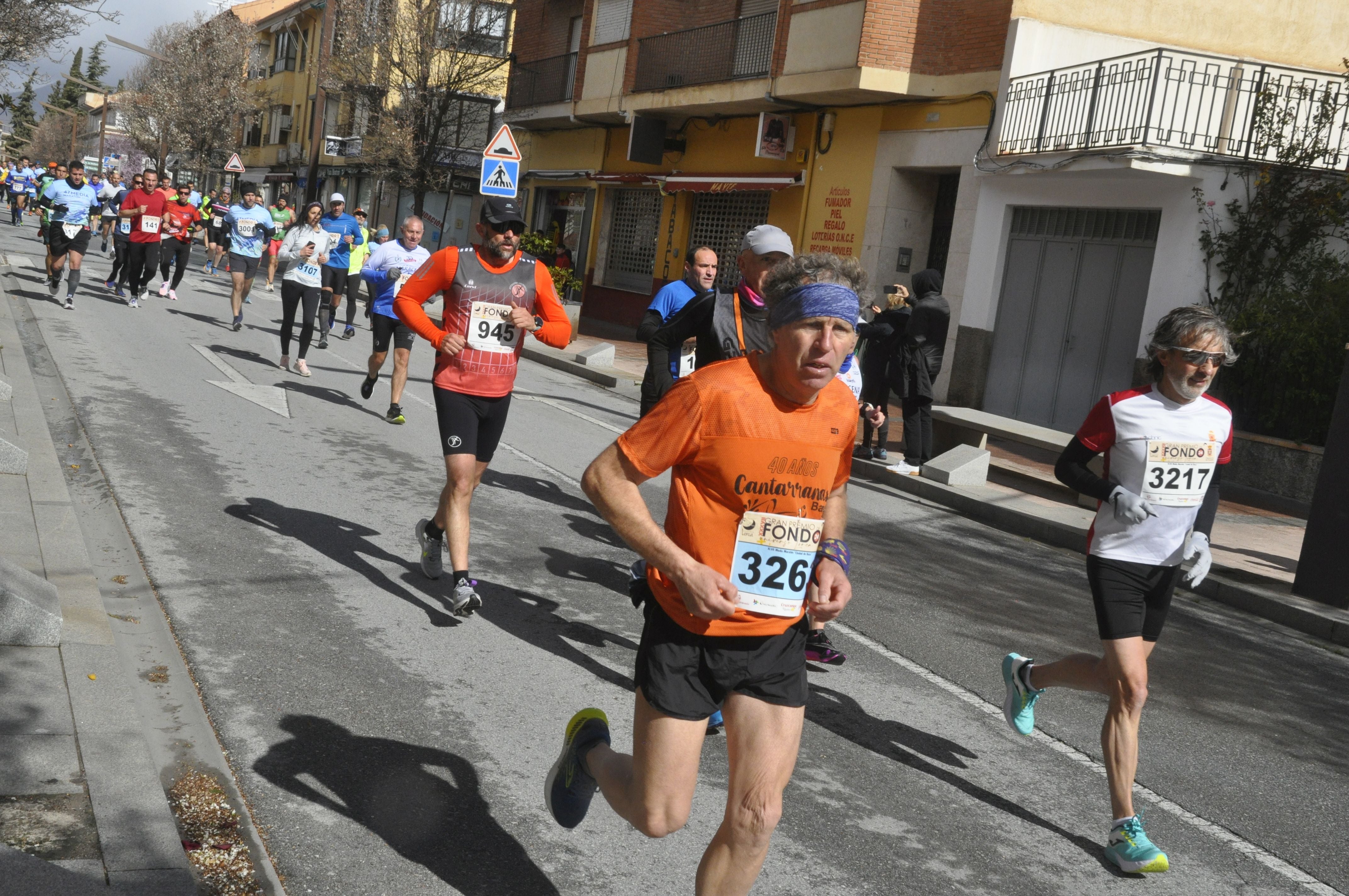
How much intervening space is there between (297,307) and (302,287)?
0.75 feet

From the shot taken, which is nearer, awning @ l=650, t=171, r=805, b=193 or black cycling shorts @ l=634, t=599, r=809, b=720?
black cycling shorts @ l=634, t=599, r=809, b=720

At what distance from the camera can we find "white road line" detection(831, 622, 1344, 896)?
4141mm

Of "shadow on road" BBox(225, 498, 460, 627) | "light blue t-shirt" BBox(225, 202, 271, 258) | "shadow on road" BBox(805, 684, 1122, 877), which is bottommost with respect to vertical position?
"shadow on road" BBox(225, 498, 460, 627)

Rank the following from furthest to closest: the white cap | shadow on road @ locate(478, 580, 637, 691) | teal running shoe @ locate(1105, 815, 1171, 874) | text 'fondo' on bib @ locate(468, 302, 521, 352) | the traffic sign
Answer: the traffic sign, text 'fondo' on bib @ locate(468, 302, 521, 352), shadow on road @ locate(478, 580, 637, 691), the white cap, teal running shoe @ locate(1105, 815, 1171, 874)

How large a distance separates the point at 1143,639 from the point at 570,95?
28407mm

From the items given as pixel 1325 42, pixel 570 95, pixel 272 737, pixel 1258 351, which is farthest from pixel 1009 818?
pixel 570 95

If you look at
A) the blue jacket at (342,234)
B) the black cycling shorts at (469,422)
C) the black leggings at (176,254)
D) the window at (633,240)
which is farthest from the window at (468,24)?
the black cycling shorts at (469,422)

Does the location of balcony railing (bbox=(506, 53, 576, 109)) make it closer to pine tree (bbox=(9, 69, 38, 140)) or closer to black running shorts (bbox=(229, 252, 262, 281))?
black running shorts (bbox=(229, 252, 262, 281))

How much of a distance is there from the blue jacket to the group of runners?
10069 millimetres

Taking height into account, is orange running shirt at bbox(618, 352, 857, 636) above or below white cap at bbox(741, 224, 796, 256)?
below

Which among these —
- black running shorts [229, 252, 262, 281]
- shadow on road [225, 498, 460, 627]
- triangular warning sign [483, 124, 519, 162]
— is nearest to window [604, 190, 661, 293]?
triangular warning sign [483, 124, 519, 162]

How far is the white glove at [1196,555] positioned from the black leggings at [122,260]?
16.6 meters

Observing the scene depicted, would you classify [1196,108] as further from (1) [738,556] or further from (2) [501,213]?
(1) [738,556]

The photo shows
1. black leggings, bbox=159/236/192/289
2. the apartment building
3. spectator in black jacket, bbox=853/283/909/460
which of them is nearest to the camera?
spectator in black jacket, bbox=853/283/909/460
